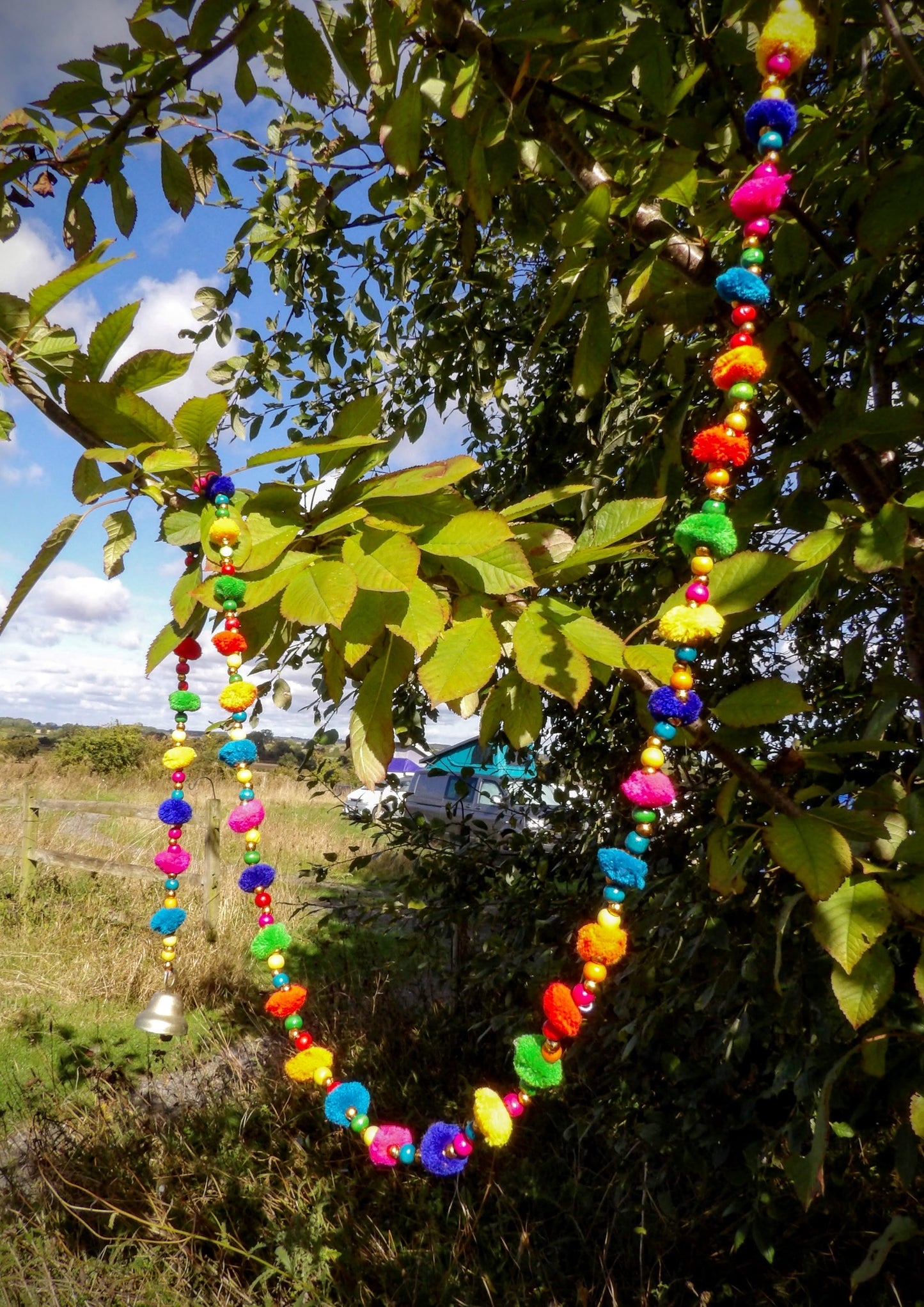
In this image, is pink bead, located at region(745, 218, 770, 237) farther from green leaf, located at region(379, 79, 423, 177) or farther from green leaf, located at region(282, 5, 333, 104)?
green leaf, located at region(282, 5, 333, 104)

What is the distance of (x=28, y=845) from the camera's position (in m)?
6.81

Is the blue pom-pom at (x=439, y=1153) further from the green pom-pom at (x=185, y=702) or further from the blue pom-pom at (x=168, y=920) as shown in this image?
the green pom-pom at (x=185, y=702)

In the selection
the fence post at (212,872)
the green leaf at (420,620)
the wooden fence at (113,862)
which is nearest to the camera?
the green leaf at (420,620)

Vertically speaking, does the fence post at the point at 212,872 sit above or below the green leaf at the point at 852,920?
below

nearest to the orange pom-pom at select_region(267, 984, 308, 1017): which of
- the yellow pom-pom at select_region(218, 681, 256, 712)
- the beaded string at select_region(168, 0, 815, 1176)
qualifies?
the beaded string at select_region(168, 0, 815, 1176)

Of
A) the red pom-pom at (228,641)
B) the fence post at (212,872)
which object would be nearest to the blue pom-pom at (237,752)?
the red pom-pom at (228,641)

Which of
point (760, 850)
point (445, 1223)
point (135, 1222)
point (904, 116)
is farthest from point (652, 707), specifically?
point (135, 1222)

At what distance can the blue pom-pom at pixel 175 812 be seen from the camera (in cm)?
123

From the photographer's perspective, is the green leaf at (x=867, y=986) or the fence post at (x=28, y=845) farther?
the fence post at (x=28, y=845)

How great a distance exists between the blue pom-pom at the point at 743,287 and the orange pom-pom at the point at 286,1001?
1081 mm

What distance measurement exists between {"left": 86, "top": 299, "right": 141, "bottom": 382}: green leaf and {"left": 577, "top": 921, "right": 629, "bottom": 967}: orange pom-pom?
0.89 m

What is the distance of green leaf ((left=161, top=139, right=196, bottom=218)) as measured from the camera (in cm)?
147

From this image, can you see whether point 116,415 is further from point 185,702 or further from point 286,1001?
point 286,1001

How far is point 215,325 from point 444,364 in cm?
74
